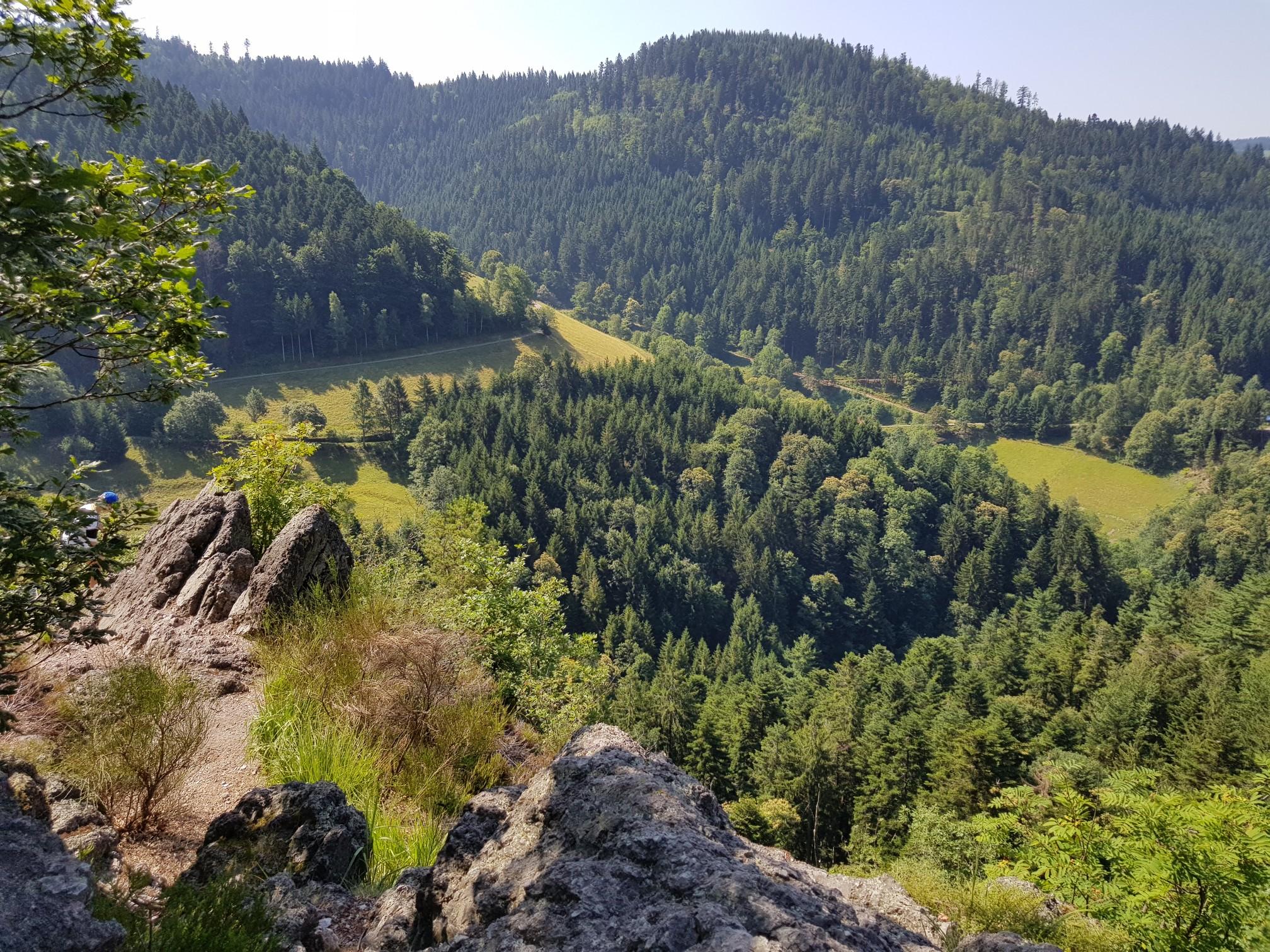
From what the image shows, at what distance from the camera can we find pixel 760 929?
4.31 metres

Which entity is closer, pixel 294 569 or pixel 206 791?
pixel 206 791

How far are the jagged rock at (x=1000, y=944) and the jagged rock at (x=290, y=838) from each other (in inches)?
234

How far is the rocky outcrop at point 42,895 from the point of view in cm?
405

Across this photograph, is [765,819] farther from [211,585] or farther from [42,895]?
[42,895]

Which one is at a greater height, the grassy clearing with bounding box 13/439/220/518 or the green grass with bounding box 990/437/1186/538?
the grassy clearing with bounding box 13/439/220/518

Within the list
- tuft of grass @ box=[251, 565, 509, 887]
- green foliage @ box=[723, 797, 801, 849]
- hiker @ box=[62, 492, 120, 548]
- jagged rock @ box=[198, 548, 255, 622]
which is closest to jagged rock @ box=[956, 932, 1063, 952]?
tuft of grass @ box=[251, 565, 509, 887]

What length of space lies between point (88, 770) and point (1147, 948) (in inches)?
483

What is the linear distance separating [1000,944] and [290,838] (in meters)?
6.71

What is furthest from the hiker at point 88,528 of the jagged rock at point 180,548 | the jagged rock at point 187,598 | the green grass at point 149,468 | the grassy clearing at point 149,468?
the grassy clearing at point 149,468

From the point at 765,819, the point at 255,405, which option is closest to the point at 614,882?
the point at 765,819

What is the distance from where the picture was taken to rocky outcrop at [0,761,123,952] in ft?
13.3

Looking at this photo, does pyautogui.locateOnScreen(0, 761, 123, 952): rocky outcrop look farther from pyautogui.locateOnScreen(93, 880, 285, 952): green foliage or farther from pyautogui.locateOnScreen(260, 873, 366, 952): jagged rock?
pyautogui.locateOnScreen(260, 873, 366, 952): jagged rock

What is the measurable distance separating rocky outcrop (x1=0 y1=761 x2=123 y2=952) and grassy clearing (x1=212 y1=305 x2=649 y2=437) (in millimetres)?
112922

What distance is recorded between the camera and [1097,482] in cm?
16162
